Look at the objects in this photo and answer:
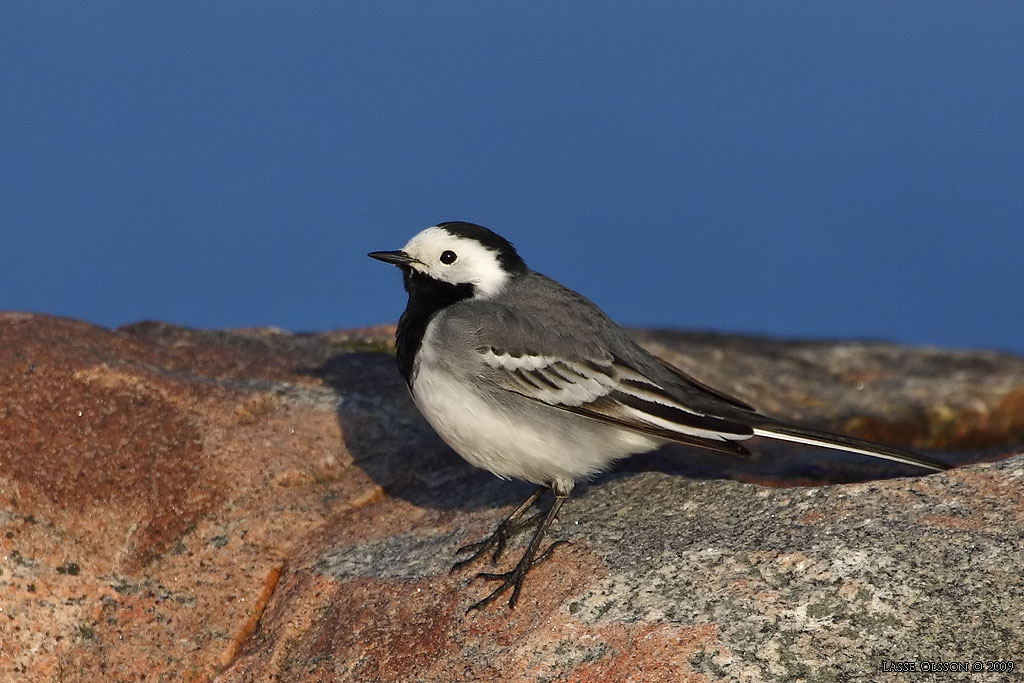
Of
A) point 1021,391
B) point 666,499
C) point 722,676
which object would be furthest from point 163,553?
point 1021,391

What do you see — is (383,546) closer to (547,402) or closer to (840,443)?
(547,402)

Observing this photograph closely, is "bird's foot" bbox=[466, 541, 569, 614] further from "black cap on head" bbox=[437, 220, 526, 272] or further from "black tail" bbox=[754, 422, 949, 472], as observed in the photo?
"black cap on head" bbox=[437, 220, 526, 272]

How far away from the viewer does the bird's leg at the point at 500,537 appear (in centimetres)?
570

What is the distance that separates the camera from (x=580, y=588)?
5184 mm

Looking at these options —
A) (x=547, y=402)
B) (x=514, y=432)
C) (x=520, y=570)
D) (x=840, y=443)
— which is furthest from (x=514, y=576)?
(x=840, y=443)

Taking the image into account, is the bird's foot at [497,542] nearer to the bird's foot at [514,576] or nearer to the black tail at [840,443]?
the bird's foot at [514,576]

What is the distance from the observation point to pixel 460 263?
6.59 m

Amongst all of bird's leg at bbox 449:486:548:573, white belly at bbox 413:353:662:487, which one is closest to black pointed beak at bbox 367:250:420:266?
white belly at bbox 413:353:662:487

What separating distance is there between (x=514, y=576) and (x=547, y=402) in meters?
1.00

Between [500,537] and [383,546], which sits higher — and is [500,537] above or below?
above

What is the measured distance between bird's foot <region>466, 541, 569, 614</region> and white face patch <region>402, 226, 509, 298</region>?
5.82 ft

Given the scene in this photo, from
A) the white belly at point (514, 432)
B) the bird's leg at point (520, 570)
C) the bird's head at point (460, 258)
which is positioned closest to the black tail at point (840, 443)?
the white belly at point (514, 432)

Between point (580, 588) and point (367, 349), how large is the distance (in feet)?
14.5

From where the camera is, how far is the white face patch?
6.57 m
